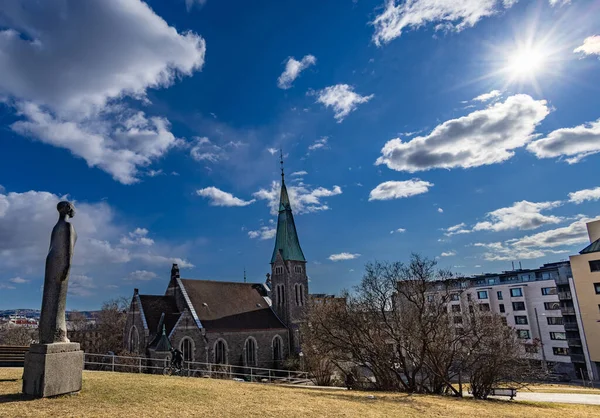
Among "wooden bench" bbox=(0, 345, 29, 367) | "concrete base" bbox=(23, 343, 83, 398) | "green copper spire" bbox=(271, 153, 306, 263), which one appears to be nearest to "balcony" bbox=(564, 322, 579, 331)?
"green copper spire" bbox=(271, 153, 306, 263)

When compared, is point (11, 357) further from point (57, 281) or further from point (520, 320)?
point (520, 320)

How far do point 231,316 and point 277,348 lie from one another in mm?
7136

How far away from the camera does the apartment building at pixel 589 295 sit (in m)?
45.7

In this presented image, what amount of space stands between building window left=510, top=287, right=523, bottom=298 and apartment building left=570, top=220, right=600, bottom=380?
8.66 m

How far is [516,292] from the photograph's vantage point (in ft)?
188

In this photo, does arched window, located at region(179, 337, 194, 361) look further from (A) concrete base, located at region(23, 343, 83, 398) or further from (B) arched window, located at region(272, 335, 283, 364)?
(A) concrete base, located at region(23, 343, 83, 398)

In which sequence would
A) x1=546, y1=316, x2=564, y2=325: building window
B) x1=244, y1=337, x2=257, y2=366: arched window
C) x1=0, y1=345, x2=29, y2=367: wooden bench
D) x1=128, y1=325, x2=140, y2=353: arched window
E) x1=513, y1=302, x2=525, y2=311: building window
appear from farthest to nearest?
x1=513, y1=302, x2=525, y2=311: building window
x1=546, y1=316, x2=564, y2=325: building window
x1=244, y1=337, x2=257, y2=366: arched window
x1=128, y1=325, x2=140, y2=353: arched window
x1=0, y1=345, x2=29, y2=367: wooden bench

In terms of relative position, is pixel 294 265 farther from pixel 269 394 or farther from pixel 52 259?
pixel 52 259

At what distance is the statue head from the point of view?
33.7ft

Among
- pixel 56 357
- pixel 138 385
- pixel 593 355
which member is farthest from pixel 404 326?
pixel 593 355

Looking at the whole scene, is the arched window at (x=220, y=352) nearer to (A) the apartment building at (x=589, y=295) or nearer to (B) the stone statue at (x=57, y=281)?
(B) the stone statue at (x=57, y=281)

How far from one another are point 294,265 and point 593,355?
38.7 m

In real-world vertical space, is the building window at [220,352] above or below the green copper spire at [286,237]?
below

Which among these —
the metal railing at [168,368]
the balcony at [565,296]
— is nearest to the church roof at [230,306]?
the metal railing at [168,368]
